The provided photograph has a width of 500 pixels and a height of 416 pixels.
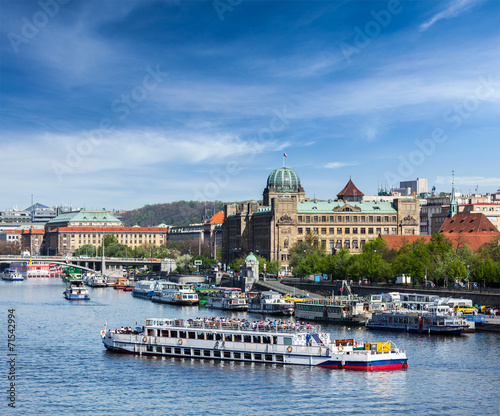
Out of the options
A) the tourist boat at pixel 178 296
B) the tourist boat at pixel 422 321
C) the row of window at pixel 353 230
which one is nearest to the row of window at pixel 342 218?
the row of window at pixel 353 230

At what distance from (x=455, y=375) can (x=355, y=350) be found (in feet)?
27.0

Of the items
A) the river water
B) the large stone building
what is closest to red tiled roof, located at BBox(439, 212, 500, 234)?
the large stone building

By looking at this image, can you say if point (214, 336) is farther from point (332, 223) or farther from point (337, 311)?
point (332, 223)

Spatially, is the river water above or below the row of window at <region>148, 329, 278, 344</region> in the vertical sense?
below

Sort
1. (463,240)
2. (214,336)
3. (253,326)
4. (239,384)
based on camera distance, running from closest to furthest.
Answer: (239,384) < (253,326) < (214,336) < (463,240)

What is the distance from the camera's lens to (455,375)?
6606 cm

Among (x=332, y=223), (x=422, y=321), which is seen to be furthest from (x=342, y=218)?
(x=422, y=321)

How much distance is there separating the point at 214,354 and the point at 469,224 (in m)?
98.1

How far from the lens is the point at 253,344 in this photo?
239 feet

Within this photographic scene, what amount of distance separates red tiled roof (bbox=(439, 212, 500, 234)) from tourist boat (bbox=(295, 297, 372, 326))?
54923 mm

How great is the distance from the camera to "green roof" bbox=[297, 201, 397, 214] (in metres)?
192

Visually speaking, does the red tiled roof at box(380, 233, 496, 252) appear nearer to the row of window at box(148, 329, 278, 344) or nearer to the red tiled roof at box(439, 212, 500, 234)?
the red tiled roof at box(439, 212, 500, 234)

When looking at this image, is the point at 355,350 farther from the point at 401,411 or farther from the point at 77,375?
the point at 77,375

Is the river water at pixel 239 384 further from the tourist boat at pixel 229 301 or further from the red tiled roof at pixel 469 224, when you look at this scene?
the red tiled roof at pixel 469 224
